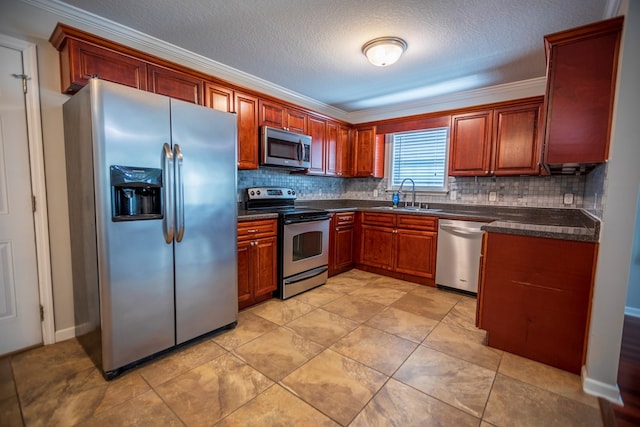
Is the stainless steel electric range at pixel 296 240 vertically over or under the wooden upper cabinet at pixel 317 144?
under

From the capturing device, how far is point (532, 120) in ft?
10.0

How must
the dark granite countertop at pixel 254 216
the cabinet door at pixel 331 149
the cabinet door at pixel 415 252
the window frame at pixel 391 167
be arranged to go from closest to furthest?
the dark granite countertop at pixel 254 216 < the cabinet door at pixel 415 252 < the window frame at pixel 391 167 < the cabinet door at pixel 331 149

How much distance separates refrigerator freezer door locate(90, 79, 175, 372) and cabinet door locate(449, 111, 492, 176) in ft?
10.4

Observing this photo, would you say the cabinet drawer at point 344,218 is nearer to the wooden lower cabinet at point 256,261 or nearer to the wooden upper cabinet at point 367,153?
the wooden upper cabinet at point 367,153

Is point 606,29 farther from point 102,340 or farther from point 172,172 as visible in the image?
point 102,340

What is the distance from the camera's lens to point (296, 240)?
3.10m

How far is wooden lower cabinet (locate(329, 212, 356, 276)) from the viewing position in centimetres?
375

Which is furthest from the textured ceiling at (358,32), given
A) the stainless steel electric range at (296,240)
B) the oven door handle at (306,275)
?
the oven door handle at (306,275)

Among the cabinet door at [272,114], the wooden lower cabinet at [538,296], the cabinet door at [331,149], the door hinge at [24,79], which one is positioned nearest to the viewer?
the wooden lower cabinet at [538,296]

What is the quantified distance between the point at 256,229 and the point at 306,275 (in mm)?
857

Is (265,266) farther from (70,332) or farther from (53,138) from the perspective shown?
(53,138)

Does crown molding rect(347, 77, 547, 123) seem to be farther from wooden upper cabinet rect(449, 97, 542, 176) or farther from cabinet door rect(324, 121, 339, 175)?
cabinet door rect(324, 121, 339, 175)

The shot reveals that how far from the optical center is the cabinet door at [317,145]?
3820mm

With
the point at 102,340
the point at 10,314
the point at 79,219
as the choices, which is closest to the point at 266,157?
the point at 79,219
